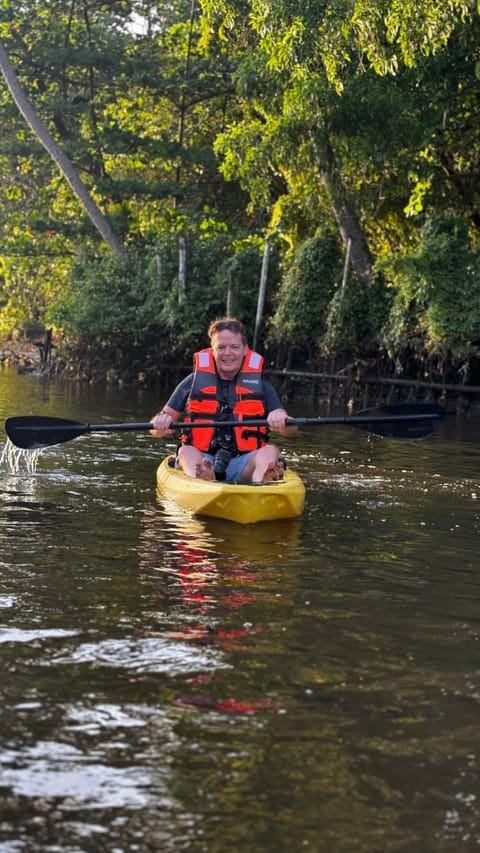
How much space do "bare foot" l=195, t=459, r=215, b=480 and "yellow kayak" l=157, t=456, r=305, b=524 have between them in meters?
0.19

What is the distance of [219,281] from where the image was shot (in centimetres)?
2281

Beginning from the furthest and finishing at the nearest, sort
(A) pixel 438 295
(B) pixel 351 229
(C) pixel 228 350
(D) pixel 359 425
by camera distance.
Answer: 1. (B) pixel 351 229
2. (A) pixel 438 295
3. (D) pixel 359 425
4. (C) pixel 228 350

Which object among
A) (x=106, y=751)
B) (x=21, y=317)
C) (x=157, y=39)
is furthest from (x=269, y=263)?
(x=106, y=751)

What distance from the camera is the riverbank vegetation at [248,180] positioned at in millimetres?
17016

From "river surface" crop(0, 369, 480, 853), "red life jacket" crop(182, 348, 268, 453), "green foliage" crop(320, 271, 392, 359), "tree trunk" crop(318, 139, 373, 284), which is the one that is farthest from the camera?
"green foliage" crop(320, 271, 392, 359)

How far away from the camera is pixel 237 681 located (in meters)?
4.59

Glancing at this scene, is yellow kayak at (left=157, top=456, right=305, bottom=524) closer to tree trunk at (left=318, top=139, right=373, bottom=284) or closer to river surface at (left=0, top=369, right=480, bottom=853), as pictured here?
river surface at (left=0, top=369, right=480, bottom=853)

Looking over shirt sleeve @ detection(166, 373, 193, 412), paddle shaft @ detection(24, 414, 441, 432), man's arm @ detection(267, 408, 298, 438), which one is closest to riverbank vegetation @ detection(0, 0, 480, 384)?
paddle shaft @ detection(24, 414, 441, 432)

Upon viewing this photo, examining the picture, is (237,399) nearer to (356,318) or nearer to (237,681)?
(237,681)

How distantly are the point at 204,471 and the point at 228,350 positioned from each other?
85cm

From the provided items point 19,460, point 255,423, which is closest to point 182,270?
point 19,460

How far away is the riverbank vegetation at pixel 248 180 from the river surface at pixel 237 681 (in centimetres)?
592

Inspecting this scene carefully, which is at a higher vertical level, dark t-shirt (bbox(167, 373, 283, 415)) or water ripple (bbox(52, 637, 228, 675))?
dark t-shirt (bbox(167, 373, 283, 415))

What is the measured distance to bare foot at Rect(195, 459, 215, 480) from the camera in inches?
347
